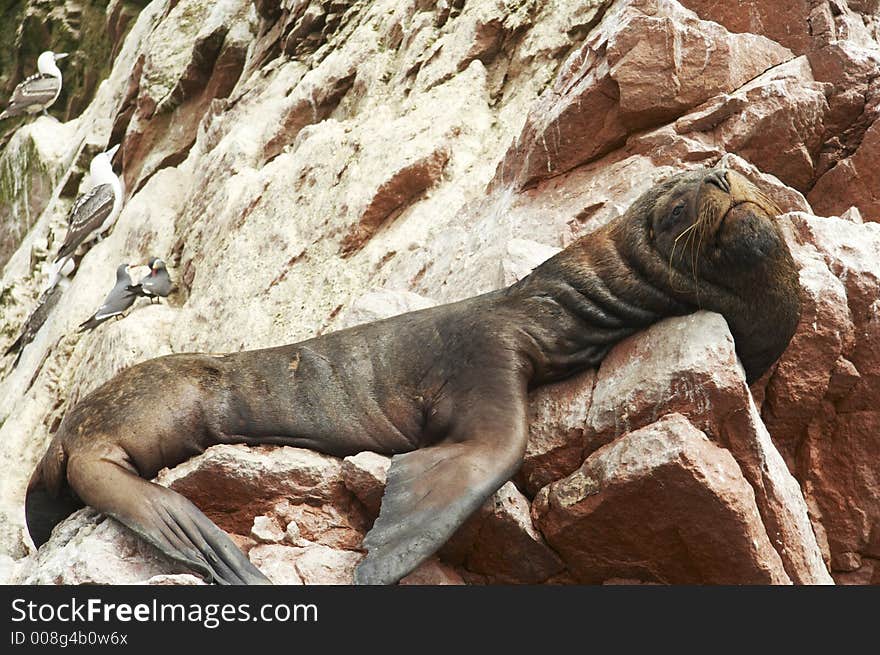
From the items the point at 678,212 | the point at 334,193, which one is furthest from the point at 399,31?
the point at 678,212

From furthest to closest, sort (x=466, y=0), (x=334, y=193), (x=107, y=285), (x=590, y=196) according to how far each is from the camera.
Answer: (x=107, y=285) < (x=466, y=0) < (x=334, y=193) < (x=590, y=196)

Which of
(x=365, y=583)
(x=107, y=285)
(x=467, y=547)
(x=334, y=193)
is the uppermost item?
(x=365, y=583)

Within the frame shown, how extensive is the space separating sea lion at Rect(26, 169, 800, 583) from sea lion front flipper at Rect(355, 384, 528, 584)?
15mm

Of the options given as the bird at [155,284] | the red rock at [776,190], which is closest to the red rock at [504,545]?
the red rock at [776,190]

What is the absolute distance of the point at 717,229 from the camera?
5.24 meters

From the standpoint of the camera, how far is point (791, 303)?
5230 mm

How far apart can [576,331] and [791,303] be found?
2.97 ft

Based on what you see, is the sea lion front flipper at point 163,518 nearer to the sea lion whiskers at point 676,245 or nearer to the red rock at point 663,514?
the red rock at point 663,514

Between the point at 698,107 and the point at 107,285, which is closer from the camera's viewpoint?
the point at 698,107

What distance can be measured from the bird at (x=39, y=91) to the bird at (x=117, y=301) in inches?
313

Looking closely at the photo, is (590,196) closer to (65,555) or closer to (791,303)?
(791,303)

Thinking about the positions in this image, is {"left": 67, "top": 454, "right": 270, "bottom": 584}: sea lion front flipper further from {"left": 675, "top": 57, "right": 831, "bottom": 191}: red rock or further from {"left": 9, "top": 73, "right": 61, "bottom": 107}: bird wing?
{"left": 9, "top": 73, "right": 61, "bottom": 107}: bird wing

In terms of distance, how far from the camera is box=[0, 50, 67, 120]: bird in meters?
16.8

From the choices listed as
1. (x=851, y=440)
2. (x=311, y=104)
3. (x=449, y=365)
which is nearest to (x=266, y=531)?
(x=449, y=365)
